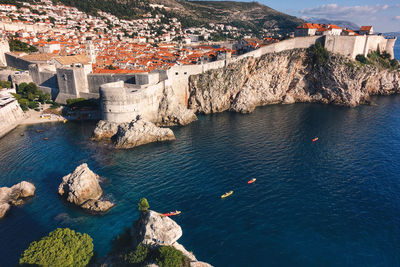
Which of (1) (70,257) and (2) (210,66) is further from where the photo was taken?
(2) (210,66)

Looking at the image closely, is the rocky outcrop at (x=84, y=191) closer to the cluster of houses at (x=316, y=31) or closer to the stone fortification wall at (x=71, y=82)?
the stone fortification wall at (x=71, y=82)

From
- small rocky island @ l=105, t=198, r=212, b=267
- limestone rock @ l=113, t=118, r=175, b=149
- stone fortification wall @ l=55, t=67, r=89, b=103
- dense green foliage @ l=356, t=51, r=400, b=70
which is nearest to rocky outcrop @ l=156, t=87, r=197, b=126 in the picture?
limestone rock @ l=113, t=118, r=175, b=149

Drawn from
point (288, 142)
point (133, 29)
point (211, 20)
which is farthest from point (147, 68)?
point (211, 20)

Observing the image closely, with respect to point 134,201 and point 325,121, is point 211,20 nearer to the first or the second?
point 325,121

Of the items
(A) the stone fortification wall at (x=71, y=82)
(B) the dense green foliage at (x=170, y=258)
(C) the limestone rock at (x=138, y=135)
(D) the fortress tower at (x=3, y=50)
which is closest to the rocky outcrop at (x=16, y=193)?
(C) the limestone rock at (x=138, y=135)

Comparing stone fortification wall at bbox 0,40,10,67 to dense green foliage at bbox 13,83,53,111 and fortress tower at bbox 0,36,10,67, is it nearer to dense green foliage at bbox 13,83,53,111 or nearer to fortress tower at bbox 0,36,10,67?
fortress tower at bbox 0,36,10,67

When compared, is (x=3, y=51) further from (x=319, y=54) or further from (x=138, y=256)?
(x=319, y=54)
